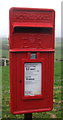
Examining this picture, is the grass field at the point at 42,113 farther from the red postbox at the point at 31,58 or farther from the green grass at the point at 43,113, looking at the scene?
the red postbox at the point at 31,58

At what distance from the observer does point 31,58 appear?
2537 millimetres

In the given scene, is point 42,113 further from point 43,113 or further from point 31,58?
point 31,58

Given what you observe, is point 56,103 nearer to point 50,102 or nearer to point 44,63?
point 50,102

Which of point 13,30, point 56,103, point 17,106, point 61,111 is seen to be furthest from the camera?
point 56,103

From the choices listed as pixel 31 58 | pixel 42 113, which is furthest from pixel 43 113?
pixel 31 58

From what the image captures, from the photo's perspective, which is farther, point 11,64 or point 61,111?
point 61,111

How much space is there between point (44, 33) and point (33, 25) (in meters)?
0.20

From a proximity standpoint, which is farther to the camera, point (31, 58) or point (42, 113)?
point (42, 113)

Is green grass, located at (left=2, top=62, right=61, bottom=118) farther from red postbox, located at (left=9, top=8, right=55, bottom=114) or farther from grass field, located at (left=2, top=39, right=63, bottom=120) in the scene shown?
red postbox, located at (left=9, top=8, right=55, bottom=114)

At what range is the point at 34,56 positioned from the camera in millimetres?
2545

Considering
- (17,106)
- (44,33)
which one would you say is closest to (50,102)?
(17,106)

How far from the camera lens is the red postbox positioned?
2.47 meters

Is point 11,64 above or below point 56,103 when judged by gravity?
above

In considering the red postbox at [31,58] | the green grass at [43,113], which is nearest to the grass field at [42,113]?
the green grass at [43,113]
